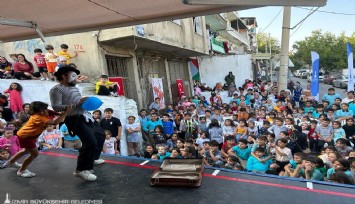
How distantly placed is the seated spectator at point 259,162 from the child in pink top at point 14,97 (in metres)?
6.19

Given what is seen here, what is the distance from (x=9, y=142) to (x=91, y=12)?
3419mm

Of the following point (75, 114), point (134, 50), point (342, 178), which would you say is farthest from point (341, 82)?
point (75, 114)

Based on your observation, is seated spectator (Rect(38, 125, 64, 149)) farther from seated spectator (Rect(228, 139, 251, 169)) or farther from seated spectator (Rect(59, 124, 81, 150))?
seated spectator (Rect(228, 139, 251, 169))

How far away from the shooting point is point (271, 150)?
20.0ft

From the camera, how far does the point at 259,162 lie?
5535mm

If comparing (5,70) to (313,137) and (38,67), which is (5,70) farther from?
(313,137)

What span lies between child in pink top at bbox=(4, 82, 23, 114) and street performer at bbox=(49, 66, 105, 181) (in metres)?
5.18

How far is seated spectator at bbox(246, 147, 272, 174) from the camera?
5.50 meters

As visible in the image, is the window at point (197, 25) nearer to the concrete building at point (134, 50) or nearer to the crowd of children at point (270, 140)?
the concrete building at point (134, 50)

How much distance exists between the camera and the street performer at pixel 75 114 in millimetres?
3242

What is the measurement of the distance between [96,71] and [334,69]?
3839 centimetres

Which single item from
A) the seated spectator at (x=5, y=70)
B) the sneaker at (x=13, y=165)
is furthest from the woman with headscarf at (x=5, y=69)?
the sneaker at (x=13, y=165)

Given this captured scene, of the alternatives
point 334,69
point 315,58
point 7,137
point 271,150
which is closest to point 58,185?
point 7,137

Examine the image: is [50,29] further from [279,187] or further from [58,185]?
[279,187]
